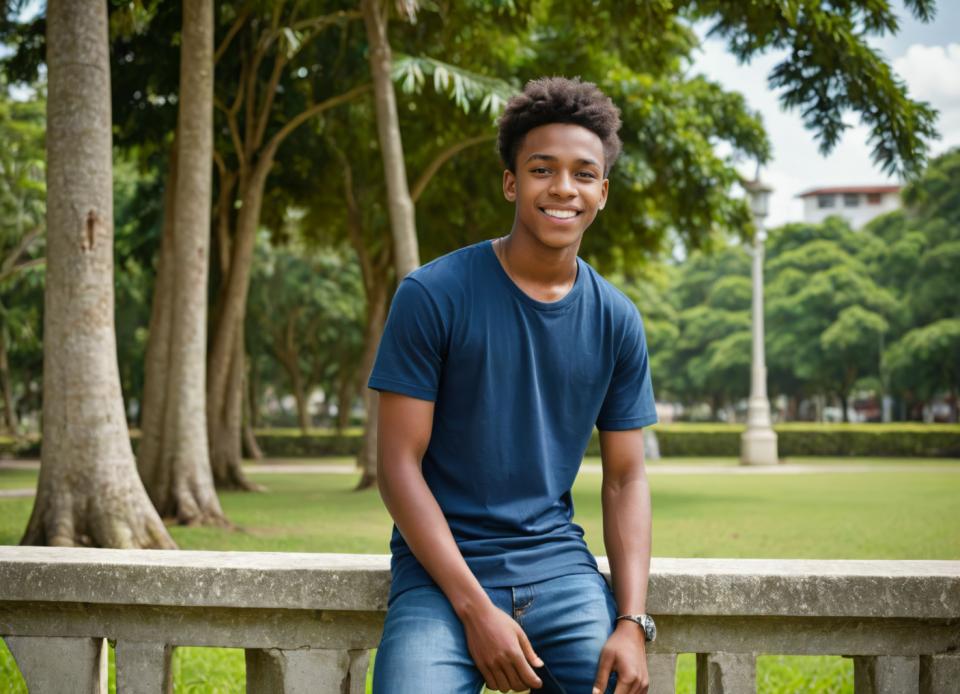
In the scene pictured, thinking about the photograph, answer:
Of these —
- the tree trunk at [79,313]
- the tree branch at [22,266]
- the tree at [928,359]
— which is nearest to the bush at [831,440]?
the tree at [928,359]

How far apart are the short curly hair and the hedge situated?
3472 cm

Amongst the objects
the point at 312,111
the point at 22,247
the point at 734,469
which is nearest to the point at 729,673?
the point at 312,111

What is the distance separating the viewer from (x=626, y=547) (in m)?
2.73

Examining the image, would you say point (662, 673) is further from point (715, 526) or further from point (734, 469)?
point (734, 469)

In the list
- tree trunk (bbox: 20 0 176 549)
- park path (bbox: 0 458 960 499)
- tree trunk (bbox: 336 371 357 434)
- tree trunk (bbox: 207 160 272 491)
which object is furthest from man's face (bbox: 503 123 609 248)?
tree trunk (bbox: 336 371 357 434)

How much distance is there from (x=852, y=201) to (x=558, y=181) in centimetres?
11657

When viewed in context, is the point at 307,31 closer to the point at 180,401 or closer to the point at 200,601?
the point at 180,401

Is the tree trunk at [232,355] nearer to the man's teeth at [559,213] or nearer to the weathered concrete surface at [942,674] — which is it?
the man's teeth at [559,213]

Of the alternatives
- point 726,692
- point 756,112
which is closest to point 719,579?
Result: point 726,692

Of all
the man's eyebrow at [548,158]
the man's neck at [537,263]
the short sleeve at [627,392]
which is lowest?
the short sleeve at [627,392]

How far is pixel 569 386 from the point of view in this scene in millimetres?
2752

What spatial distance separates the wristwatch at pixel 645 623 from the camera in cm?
258

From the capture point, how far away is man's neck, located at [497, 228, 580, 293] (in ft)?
9.15

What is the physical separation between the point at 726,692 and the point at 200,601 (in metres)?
1.38
